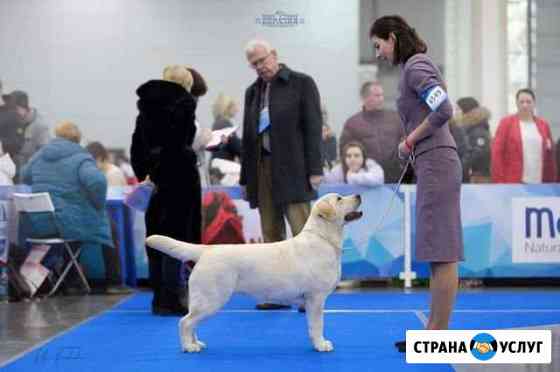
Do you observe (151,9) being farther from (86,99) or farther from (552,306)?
(552,306)

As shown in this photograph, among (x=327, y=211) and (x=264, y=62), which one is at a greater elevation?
(x=264, y=62)

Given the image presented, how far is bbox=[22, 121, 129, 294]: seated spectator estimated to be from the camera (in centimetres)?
807

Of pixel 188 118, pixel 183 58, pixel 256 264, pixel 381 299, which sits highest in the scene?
pixel 183 58

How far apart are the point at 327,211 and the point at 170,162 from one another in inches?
64.0

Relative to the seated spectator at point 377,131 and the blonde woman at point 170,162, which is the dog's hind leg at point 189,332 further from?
the seated spectator at point 377,131

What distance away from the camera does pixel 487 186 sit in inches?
329

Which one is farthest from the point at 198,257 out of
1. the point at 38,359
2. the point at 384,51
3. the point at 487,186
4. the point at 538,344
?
the point at 487,186

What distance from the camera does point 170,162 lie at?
240 inches

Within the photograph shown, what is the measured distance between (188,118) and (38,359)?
78.6 inches

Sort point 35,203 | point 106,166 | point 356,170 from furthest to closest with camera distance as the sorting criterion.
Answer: point 106,166 < point 356,170 < point 35,203

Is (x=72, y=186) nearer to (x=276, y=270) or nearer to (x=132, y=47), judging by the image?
(x=132, y=47)

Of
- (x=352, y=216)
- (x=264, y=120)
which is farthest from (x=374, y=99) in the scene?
(x=352, y=216)

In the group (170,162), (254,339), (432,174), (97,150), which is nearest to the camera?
(432,174)

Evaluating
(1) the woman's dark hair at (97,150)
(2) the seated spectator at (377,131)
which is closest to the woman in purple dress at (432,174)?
(2) the seated spectator at (377,131)
